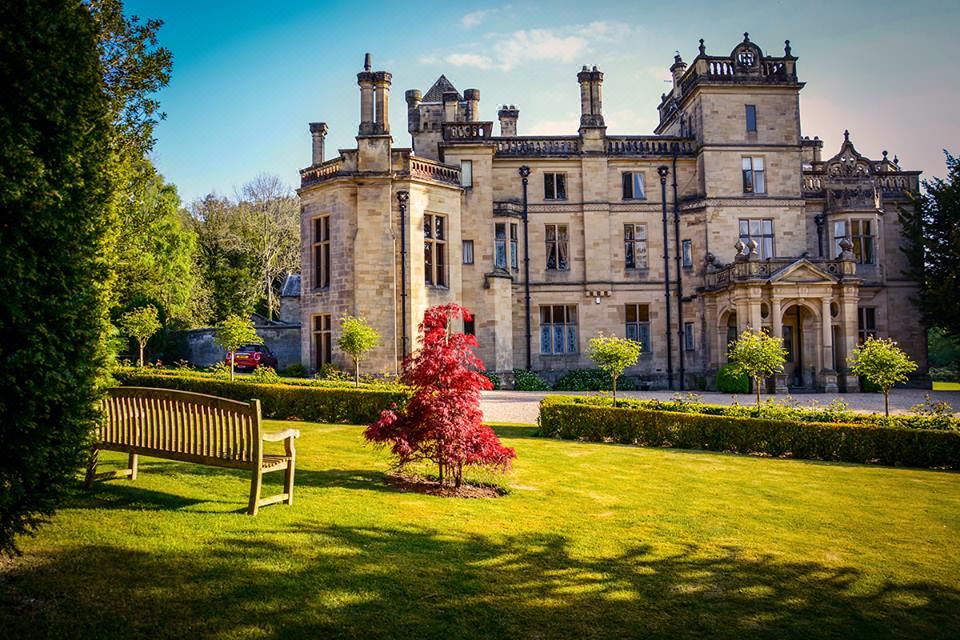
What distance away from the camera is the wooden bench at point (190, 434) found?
6.42 m

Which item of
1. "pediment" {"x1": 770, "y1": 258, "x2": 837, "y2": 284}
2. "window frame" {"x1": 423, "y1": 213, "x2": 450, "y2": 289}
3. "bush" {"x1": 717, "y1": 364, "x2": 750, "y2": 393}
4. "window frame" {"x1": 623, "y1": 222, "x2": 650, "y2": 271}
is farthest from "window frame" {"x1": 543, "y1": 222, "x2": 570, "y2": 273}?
"pediment" {"x1": 770, "y1": 258, "x2": 837, "y2": 284}

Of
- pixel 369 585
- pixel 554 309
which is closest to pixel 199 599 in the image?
pixel 369 585

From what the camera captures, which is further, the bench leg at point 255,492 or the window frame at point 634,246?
the window frame at point 634,246

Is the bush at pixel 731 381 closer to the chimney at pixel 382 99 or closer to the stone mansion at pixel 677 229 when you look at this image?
the stone mansion at pixel 677 229

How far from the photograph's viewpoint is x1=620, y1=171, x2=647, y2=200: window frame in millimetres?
29328

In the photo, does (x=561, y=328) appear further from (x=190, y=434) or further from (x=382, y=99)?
(x=190, y=434)

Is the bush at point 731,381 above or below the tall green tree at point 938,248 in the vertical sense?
below

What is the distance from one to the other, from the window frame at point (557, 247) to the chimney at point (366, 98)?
395 inches

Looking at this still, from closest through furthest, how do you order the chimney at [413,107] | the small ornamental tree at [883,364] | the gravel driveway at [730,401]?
the small ornamental tree at [883,364]
the gravel driveway at [730,401]
the chimney at [413,107]

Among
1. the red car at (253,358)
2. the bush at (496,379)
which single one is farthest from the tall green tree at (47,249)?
the red car at (253,358)

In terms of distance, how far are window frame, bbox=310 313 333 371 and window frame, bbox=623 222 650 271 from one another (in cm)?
1465

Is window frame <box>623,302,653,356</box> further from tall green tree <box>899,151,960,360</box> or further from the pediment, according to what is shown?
tall green tree <box>899,151,960,360</box>

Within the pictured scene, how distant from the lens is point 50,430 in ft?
14.6

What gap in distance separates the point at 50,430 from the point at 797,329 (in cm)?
2933
